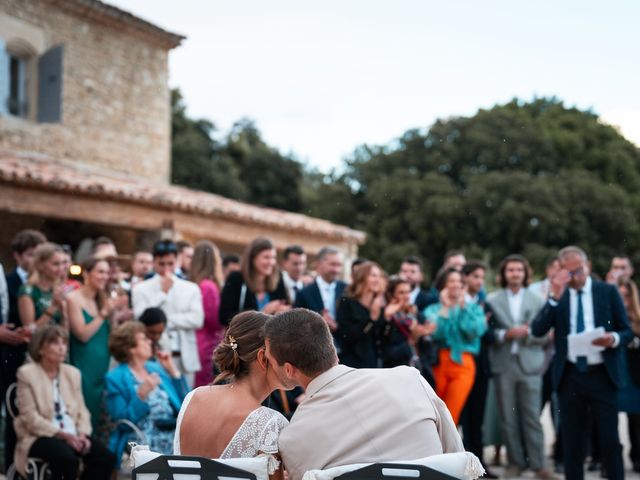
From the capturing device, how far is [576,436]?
279 inches

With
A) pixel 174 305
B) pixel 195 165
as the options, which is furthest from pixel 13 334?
pixel 195 165

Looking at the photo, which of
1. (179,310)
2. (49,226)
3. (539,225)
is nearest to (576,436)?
(179,310)

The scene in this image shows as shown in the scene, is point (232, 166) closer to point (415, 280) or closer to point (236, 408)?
point (415, 280)

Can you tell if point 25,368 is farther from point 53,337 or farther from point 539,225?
point 539,225

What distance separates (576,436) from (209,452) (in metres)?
4.23

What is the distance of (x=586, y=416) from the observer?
7199mm

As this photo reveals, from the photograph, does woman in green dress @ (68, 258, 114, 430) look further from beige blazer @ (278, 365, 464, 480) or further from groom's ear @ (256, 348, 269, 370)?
beige blazer @ (278, 365, 464, 480)

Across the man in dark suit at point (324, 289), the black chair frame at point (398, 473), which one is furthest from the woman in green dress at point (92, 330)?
the black chair frame at point (398, 473)

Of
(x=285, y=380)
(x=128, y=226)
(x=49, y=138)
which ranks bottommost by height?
(x=285, y=380)

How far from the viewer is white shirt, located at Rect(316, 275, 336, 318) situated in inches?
327

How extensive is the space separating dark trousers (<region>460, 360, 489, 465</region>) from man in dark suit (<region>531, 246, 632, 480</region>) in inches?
62.9

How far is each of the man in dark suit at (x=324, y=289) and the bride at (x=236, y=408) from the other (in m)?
4.11

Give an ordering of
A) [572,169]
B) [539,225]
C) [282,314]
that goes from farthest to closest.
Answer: [572,169] → [539,225] → [282,314]

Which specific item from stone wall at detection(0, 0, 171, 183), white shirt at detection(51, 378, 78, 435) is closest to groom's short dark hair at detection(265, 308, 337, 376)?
white shirt at detection(51, 378, 78, 435)
